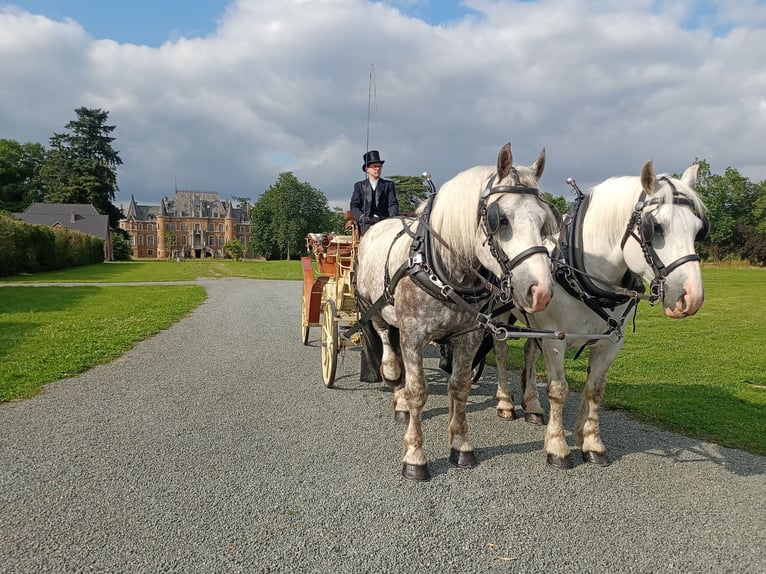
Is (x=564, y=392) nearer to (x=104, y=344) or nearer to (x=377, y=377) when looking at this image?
(x=377, y=377)

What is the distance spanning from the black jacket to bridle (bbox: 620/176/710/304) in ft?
10.2

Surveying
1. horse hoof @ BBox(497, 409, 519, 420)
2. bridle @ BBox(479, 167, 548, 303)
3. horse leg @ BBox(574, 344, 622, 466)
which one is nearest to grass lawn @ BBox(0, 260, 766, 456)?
horse hoof @ BBox(497, 409, 519, 420)

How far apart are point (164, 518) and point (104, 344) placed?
22.4 ft

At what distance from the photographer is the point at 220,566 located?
2748mm

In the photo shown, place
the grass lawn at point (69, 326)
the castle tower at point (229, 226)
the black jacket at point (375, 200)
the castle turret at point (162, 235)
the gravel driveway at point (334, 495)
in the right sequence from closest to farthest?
the gravel driveway at point (334, 495) → the black jacket at point (375, 200) → the grass lawn at point (69, 326) → the castle turret at point (162, 235) → the castle tower at point (229, 226)

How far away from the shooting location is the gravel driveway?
2869 mm

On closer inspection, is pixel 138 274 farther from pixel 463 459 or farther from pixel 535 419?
pixel 463 459

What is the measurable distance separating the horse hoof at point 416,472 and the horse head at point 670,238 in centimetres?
207

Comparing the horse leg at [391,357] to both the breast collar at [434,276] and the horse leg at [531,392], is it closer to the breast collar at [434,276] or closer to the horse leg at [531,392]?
the breast collar at [434,276]

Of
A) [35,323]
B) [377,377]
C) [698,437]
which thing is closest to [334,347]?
[377,377]

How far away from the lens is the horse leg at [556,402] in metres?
4.07

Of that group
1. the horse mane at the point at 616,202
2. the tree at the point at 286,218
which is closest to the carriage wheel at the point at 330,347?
the horse mane at the point at 616,202

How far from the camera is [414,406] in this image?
3994mm

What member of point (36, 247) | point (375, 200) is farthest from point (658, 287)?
point (36, 247)
